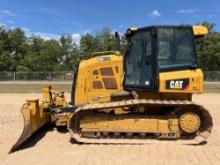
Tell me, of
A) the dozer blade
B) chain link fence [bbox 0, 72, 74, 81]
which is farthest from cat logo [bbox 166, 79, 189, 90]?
chain link fence [bbox 0, 72, 74, 81]

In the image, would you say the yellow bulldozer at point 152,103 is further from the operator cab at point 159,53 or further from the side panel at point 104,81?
the side panel at point 104,81

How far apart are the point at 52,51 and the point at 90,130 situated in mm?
54264

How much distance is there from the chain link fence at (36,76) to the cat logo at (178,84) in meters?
38.1

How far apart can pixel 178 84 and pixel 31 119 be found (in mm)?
3901

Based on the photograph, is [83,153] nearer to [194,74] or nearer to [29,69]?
[194,74]

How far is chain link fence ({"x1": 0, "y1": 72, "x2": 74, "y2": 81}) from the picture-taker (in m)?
48.5

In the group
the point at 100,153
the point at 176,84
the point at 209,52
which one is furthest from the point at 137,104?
the point at 209,52

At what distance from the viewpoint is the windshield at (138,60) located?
10.3 meters

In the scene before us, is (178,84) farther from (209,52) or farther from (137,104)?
(209,52)

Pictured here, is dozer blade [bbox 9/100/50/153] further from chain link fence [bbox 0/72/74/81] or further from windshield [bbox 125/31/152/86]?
chain link fence [bbox 0/72/74/81]

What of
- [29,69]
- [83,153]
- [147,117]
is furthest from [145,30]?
[29,69]

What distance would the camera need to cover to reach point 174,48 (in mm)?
10203

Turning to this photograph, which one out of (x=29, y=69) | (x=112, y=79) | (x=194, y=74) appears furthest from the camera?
(x=29, y=69)

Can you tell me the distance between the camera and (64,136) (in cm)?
1111
